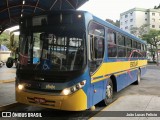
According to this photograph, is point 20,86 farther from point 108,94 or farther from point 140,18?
point 140,18

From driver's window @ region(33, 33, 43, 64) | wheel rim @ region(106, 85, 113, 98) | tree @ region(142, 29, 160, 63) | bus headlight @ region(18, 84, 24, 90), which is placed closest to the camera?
driver's window @ region(33, 33, 43, 64)

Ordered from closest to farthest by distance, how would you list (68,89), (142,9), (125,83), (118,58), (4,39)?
1. (68,89)
2. (118,58)
3. (125,83)
4. (4,39)
5. (142,9)

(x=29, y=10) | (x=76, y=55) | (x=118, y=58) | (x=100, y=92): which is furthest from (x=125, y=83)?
(x=29, y=10)

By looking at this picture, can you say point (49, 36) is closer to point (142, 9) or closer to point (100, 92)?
point (100, 92)

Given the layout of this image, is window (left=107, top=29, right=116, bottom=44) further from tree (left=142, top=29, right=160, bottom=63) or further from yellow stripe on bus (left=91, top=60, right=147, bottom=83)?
tree (left=142, top=29, right=160, bottom=63)

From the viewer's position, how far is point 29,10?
1770 cm

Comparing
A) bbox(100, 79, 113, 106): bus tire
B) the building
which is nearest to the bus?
bbox(100, 79, 113, 106): bus tire

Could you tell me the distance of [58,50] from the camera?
6.50 meters

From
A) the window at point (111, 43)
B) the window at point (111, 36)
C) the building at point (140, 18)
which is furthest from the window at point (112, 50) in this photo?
the building at point (140, 18)

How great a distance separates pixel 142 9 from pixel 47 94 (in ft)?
299

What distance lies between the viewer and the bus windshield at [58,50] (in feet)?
21.0

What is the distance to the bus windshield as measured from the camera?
6.39 meters

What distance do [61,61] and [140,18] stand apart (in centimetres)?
8931

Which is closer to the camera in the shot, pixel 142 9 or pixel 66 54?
pixel 66 54
